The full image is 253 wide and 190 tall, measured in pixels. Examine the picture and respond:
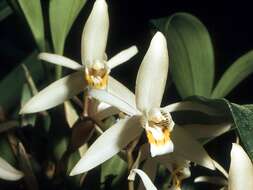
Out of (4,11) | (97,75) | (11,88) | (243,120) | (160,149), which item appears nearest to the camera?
(243,120)

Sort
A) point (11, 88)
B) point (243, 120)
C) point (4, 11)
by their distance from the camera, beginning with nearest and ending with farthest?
1. point (243, 120)
2. point (11, 88)
3. point (4, 11)

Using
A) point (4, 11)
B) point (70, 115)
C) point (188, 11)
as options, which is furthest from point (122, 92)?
point (188, 11)

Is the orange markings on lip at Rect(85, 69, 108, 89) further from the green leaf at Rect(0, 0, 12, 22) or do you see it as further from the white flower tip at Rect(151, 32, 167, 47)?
the green leaf at Rect(0, 0, 12, 22)

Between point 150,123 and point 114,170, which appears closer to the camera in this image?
point 150,123

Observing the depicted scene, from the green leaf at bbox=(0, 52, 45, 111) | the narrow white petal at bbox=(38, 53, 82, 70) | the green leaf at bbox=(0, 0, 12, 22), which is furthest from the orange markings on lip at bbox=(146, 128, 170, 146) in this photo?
the green leaf at bbox=(0, 0, 12, 22)

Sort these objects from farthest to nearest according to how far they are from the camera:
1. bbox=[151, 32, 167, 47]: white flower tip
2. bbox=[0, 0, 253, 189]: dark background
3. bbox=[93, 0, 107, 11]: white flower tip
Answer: bbox=[0, 0, 253, 189]: dark background
bbox=[93, 0, 107, 11]: white flower tip
bbox=[151, 32, 167, 47]: white flower tip

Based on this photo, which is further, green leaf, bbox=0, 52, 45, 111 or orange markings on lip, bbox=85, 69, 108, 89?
green leaf, bbox=0, 52, 45, 111

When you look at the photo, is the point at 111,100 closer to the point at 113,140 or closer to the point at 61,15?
the point at 113,140
